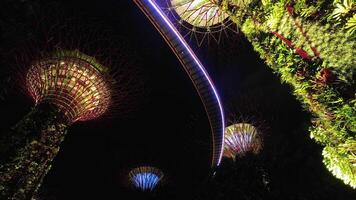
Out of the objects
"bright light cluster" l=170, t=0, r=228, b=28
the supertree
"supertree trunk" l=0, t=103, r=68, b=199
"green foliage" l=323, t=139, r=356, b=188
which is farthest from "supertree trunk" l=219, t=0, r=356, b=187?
the supertree

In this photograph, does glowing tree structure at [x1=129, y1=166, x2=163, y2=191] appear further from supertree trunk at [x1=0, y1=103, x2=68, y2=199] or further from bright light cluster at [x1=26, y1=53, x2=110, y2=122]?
supertree trunk at [x1=0, y1=103, x2=68, y2=199]

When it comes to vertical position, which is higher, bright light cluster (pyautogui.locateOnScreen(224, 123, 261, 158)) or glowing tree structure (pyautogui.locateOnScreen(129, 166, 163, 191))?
bright light cluster (pyautogui.locateOnScreen(224, 123, 261, 158))

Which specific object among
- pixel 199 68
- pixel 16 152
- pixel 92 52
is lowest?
pixel 16 152

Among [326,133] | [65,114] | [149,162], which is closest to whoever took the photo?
[326,133]

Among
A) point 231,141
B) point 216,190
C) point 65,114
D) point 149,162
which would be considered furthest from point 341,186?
point 149,162

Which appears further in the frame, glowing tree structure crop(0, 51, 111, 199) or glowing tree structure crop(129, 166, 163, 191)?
glowing tree structure crop(129, 166, 163, 191)

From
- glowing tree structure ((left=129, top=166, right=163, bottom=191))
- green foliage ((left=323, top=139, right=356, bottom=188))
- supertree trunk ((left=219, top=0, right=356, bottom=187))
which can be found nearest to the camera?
supertree trunk ((left=219, top=0, right=356, bottom=187))

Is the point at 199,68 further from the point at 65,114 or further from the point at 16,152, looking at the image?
the point at 16,152
